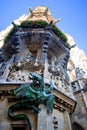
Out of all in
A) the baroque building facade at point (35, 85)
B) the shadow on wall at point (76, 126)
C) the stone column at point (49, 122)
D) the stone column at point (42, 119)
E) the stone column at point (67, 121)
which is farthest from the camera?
the shadow on wall at point (76, 126)

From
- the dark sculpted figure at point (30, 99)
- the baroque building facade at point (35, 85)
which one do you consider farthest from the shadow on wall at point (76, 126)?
the dark sculpted figure at point (30, 99)

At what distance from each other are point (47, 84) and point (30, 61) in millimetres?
2470

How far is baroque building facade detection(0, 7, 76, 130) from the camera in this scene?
7422mm

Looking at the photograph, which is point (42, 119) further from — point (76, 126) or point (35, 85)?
point (76, 126)

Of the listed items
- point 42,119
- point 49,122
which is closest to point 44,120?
point 42,119

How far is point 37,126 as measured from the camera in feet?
22.4

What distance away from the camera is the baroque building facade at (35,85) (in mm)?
7422

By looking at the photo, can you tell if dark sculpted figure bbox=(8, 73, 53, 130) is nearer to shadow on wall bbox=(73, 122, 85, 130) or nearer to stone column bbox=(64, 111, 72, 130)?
stone column bbox=(64, 111, 72, 130)

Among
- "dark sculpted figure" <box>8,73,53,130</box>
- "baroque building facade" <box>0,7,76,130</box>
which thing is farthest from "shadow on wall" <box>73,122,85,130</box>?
"dark sculpted figure" <box>8,73,53,130</box>

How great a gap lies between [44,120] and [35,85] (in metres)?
1.85

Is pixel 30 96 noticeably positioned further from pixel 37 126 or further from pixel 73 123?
pixel 73 123

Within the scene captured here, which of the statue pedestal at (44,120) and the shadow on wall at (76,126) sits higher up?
the shadow on wall at (76,126)

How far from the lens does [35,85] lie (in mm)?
8359

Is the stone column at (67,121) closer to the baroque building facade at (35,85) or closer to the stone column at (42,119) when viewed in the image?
the baroque building facade at (35,85)
